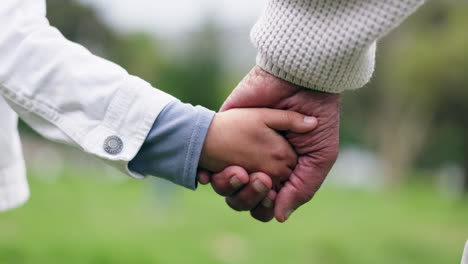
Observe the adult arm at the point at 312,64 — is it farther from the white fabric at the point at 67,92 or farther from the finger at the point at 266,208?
the white fabric at the point at 67,92

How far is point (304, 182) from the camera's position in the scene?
2.06m

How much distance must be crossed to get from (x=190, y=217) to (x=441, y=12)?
1607cm

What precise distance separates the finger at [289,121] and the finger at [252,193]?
0.16 metres

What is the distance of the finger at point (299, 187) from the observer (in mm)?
2061

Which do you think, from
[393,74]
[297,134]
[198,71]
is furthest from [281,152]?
[198,71]

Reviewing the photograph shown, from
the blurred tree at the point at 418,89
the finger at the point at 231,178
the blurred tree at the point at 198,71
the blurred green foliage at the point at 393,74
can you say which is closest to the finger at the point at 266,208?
the finger at the point at 231,178

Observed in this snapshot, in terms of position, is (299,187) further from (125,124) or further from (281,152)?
(125,124)

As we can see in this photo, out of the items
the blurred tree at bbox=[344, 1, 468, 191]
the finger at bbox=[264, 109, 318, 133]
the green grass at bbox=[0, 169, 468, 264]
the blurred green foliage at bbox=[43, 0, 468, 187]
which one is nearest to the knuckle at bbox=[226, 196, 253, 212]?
the finger at bbox=[264, 109, 318, 133]

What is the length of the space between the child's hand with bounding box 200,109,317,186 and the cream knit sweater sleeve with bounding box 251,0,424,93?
5.0 inches

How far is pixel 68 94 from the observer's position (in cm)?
187

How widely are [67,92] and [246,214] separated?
14.3ft

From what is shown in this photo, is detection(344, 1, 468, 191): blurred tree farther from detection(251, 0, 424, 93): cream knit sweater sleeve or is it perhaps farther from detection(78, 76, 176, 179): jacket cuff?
Result: detection(78, 76, 176, 179): jacket cuff

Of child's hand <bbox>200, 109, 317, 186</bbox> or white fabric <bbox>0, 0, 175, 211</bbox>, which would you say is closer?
white fabric <bbox>0, 0, 175, 211</bbox>

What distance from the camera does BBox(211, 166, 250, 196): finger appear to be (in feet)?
6.57
